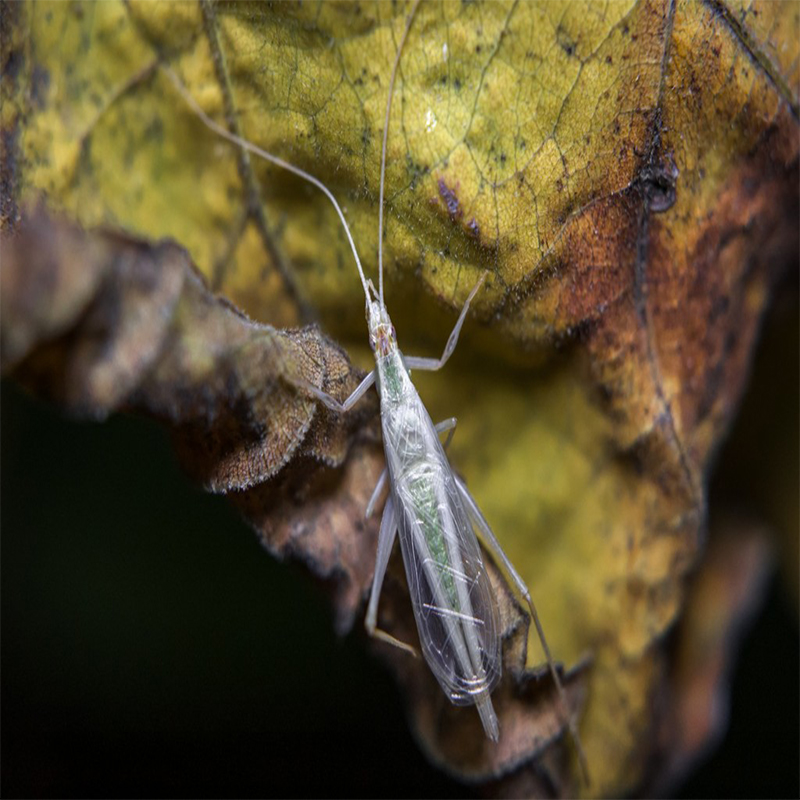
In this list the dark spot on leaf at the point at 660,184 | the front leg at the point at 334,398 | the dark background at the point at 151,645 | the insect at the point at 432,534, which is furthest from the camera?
the dark background at the point at 151,645

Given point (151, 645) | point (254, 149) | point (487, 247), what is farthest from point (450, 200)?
point (151, 645)

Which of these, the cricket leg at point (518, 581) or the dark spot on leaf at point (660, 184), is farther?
the cricket leg at point (518, 581)

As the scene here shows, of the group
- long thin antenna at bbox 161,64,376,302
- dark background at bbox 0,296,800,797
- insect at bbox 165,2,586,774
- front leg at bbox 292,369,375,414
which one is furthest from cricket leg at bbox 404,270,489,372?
dark background at bbox 0,296,800,797

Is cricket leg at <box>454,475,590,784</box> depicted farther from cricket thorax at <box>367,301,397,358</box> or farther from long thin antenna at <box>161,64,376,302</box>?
long thin antenna at <box>161,64,376,302</box>

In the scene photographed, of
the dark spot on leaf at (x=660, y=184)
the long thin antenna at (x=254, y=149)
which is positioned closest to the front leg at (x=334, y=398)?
the long thin antenna at (x=254, y=149)

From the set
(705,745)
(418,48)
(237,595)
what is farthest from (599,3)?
(705,745)

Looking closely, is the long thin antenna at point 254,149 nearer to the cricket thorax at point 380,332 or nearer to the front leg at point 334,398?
the cricket thorax at point 380,332
